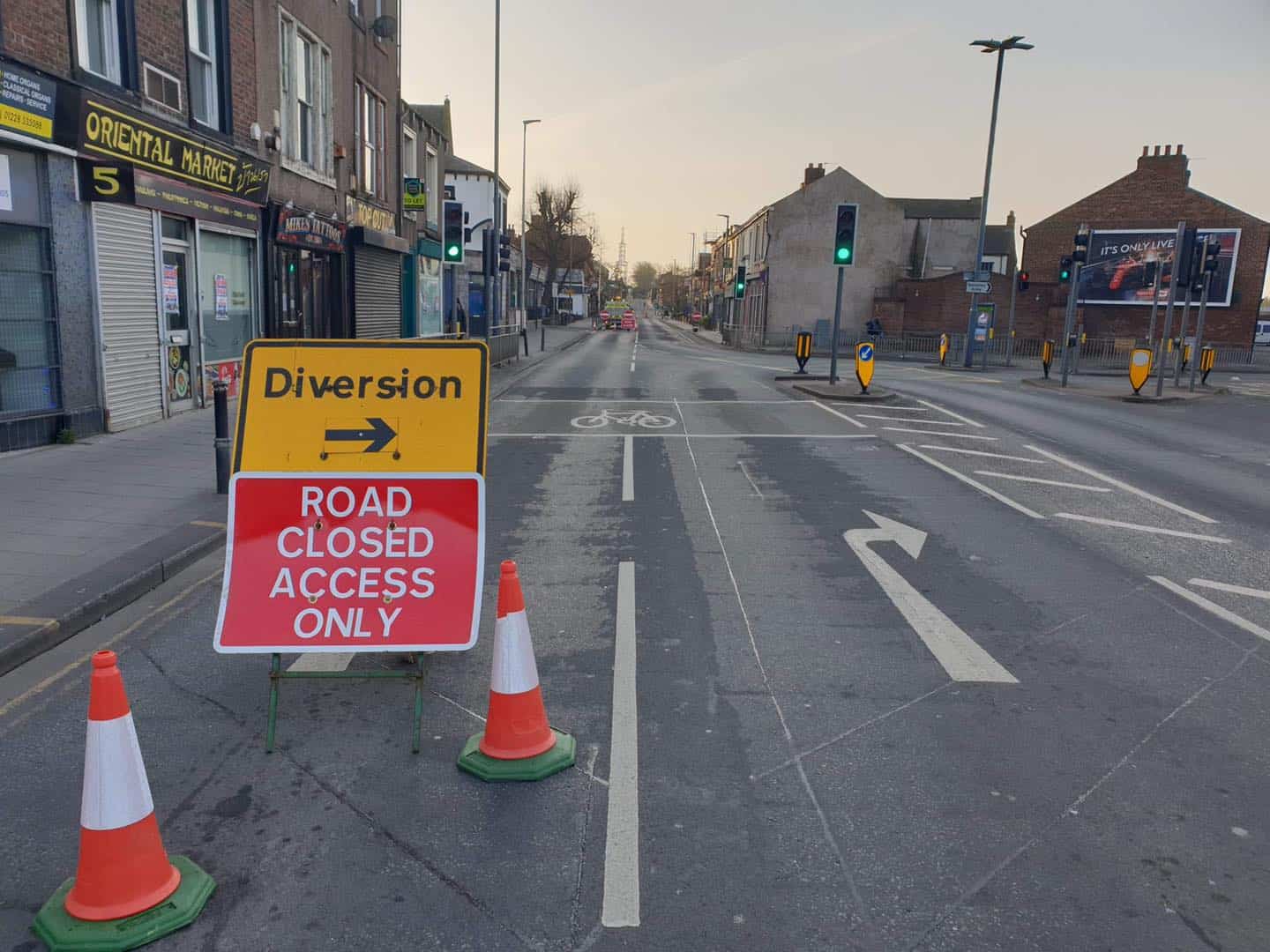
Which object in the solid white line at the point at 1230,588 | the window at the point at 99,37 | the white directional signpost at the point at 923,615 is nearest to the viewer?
the white directional signpost at the point at 923,615

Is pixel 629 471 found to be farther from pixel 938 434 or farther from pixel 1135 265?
pixel 1135 265

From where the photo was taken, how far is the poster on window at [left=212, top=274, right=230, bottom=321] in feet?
50.9

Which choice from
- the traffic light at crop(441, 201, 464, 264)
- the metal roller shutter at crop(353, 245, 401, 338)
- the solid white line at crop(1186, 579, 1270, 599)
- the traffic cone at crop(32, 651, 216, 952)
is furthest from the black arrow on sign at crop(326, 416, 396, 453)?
the metal roller shutter at crop(353, 245, 401, 338)

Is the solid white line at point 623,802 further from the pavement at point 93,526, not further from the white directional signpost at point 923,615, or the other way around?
the pavement at point 93,526

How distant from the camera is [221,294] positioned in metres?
15.7

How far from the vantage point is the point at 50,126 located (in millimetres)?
10656

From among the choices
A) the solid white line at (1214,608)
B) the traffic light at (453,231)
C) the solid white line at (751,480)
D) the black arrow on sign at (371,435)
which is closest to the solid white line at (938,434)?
the solid white line at (751,480)

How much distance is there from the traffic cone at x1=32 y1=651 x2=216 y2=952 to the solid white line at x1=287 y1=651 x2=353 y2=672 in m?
2.00

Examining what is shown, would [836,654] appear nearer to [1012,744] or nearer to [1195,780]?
[1012,744]

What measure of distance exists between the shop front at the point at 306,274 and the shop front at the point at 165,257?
828 mm

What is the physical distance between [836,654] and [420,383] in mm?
2880

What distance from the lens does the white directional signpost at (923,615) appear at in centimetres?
532

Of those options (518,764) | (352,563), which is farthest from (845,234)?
(518,764)

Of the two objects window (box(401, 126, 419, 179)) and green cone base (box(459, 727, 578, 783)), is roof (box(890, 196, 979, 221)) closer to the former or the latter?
window (box(401, 126, 419, 179))
